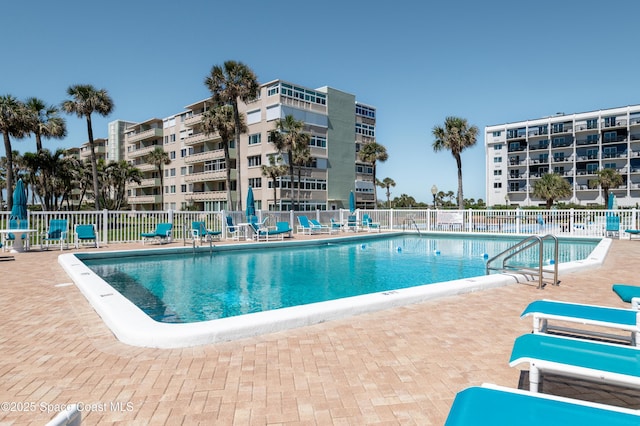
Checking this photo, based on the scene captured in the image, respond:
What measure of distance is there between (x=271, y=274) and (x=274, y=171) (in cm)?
3083

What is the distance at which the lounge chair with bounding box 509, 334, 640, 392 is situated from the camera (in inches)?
86.6

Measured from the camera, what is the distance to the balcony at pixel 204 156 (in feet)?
152

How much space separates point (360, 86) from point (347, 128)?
5.86 meters

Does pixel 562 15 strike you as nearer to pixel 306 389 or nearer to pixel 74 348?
pixel 306 389

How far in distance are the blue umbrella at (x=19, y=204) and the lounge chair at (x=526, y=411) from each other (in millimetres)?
16518

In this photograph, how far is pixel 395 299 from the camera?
17.9ft

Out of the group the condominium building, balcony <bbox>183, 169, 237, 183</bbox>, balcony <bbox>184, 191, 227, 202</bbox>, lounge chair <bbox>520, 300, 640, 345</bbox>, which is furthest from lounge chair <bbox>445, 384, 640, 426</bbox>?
balcony <bbox>184, 191, 227, 202</bbox>

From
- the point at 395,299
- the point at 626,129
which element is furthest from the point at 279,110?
the point at 626,129

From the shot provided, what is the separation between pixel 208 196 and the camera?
48125mm

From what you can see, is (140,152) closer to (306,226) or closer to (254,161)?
(254,161)

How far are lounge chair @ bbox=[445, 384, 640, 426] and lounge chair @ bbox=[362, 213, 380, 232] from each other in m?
21.5

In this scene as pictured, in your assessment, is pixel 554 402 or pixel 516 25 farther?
pixel 516 25

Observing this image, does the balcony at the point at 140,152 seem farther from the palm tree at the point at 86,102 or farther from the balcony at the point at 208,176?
the palm tree at the point at 86,102

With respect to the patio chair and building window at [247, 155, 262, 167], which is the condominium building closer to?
building window at [247, 155, 262, 167]
